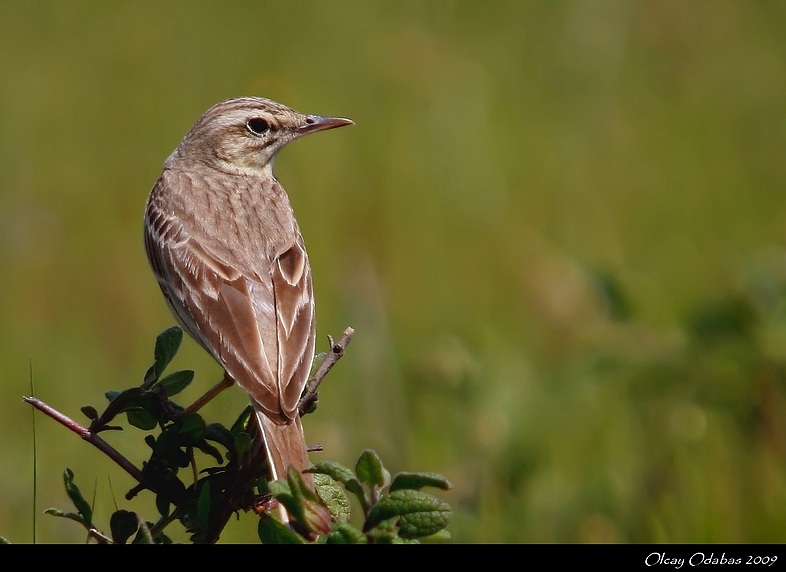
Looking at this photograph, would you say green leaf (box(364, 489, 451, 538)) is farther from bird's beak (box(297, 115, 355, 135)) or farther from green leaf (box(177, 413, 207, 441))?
bird's beak (box(297, 115, 355, 135))

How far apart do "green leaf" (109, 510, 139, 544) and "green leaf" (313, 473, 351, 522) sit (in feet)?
1.30

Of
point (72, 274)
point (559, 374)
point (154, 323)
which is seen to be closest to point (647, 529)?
point (559, 374)

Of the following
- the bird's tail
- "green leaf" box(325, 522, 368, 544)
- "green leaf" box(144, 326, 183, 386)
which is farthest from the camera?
"green leaf" box(144, 326, 183, 386)

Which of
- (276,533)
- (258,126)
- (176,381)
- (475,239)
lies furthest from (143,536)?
(475,239)

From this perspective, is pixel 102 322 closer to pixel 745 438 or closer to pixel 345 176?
pixel 345 176

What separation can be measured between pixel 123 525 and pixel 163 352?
1.60 ft

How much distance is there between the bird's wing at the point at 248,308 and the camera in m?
3.96

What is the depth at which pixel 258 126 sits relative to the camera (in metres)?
6.25

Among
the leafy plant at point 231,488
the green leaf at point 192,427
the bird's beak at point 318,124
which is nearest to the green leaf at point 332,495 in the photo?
the leafy plant at point 231,488

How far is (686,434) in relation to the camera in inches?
241

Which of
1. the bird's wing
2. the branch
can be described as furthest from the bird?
the branch

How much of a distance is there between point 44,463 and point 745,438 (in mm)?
3568

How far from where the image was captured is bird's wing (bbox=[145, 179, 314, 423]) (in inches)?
156

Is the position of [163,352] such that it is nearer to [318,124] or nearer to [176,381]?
[176,381]
